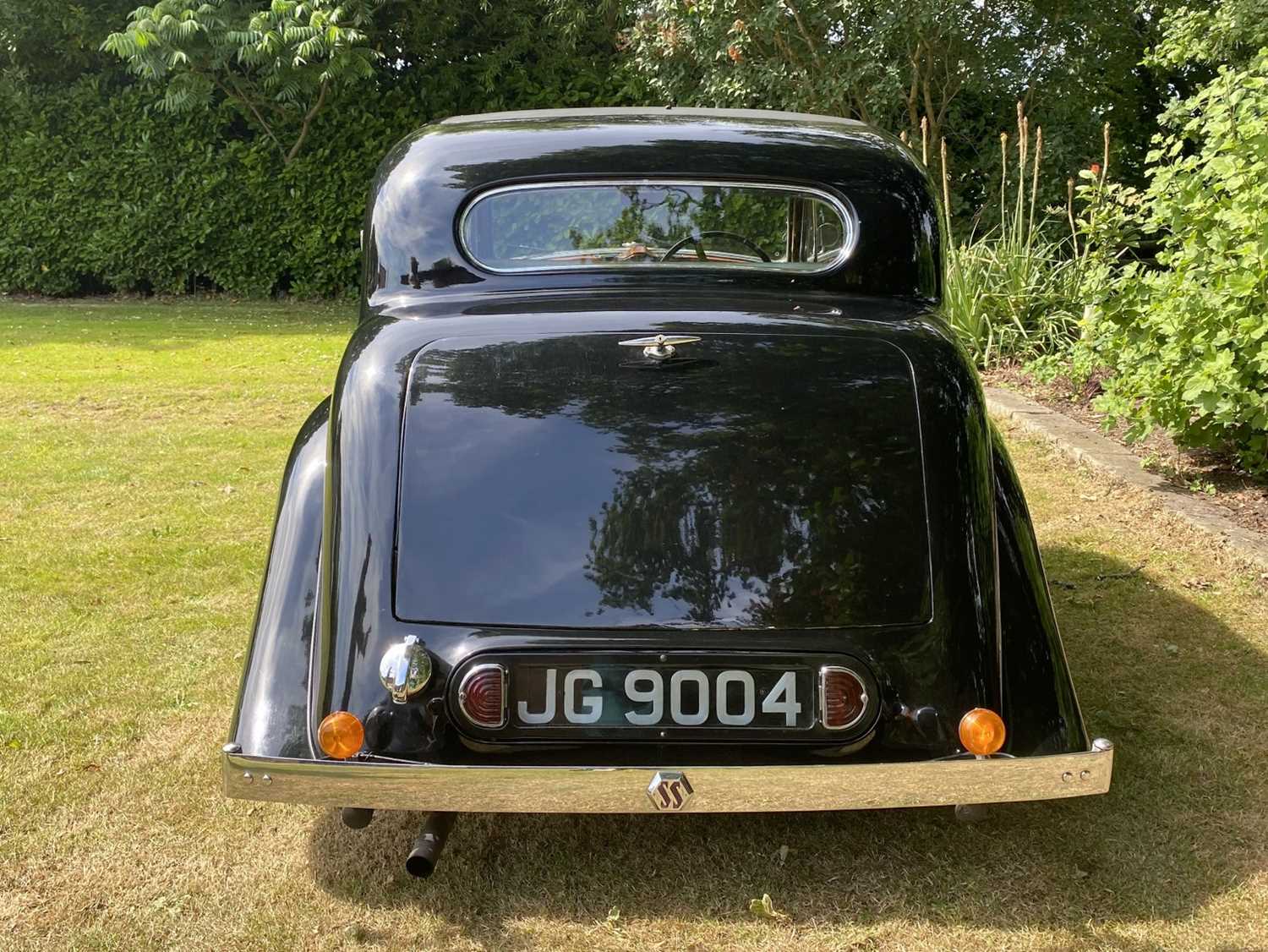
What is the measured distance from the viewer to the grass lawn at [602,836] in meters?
2.61

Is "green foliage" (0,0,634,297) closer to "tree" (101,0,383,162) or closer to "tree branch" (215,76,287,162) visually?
"tree branch" (215,76,287,162)

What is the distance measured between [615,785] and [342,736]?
0.55 meters

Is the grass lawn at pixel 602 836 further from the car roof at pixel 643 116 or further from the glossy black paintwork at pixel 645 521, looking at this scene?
the car roof at pixel 643 116

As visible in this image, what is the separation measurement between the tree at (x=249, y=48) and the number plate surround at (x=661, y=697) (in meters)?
12.9

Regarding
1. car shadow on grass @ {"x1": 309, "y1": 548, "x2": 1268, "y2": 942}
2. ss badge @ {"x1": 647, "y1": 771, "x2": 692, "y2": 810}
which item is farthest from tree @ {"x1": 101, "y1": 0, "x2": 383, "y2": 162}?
ss badge @ {"x1": 647, "y1": 771, "x2": 692, "y2": 810}

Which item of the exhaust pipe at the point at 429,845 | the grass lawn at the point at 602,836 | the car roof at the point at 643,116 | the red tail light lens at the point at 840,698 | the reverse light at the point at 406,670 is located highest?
the car roof at the point at 643,116

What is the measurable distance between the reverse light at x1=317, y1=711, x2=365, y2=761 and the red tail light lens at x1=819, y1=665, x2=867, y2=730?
0.93m

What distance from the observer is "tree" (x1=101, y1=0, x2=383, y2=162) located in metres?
14.0

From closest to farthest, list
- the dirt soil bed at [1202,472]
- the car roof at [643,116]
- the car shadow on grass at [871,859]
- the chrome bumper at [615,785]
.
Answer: the chrome bumper at [615,785]
the car shadow on grass at [871,859]
the car roof at [643,116]
the dirt soil bed at [1202,472]

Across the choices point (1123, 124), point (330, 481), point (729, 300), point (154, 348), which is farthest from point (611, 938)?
point (1123, 124)

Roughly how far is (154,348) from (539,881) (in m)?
9.81

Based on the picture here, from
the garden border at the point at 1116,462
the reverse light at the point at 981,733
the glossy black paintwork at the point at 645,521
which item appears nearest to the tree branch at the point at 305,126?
the garden border at the point at 1116,462

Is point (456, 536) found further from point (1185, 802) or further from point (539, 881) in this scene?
point (1185, 802)

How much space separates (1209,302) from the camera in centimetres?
504
